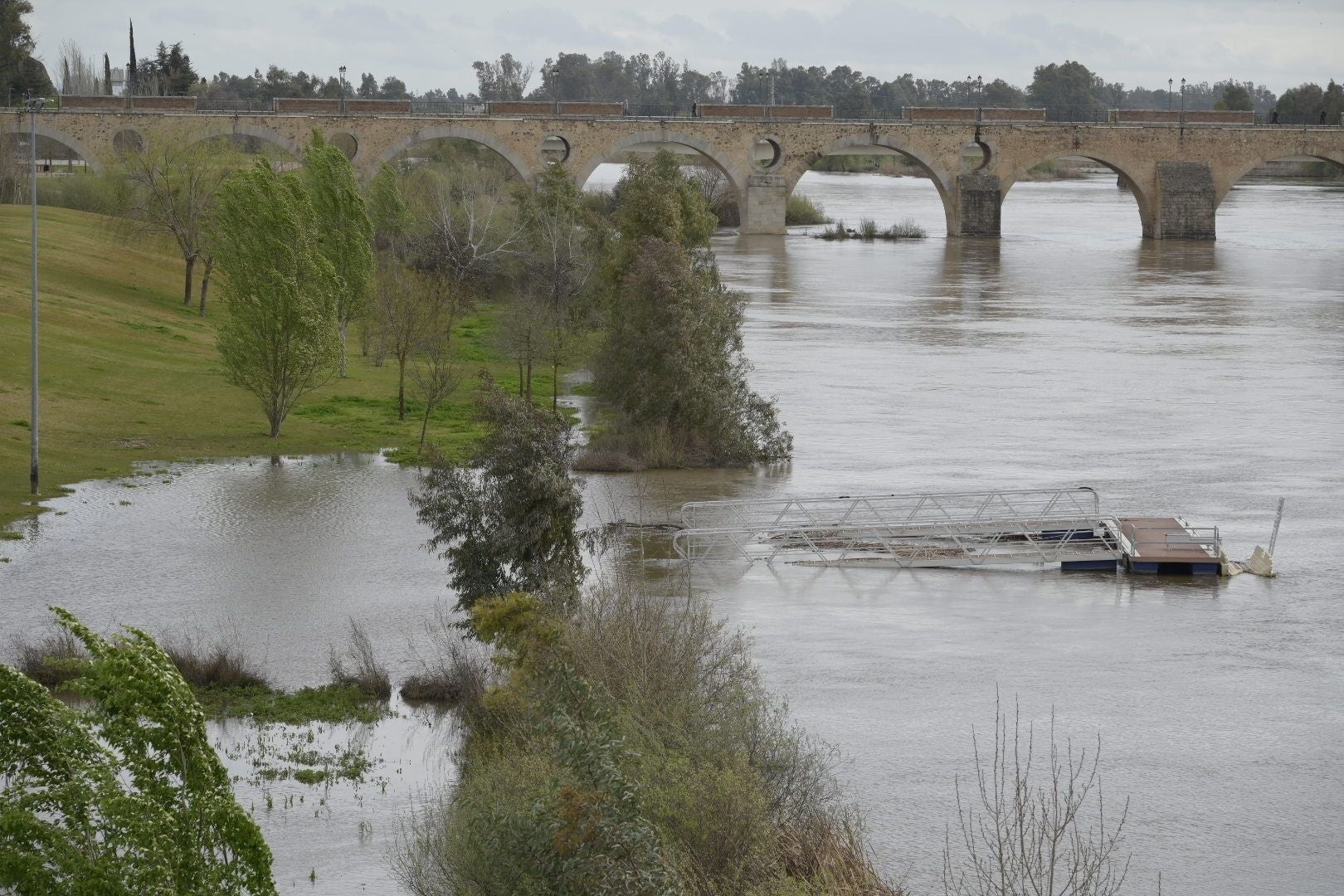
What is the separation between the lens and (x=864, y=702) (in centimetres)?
1692

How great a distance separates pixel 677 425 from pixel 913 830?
53.9 ft

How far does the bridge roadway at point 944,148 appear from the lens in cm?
6956

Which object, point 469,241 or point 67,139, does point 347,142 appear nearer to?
point 67,139

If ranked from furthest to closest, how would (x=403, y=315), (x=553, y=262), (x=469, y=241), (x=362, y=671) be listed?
1. (x=469, y=241)
2. (x=553, y=262)
3. (x=403, y=315)
4. (x=362, y=671)

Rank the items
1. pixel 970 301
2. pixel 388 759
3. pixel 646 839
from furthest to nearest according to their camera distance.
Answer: pixel 970 301 < pixel 388 759 < pixel 646 839

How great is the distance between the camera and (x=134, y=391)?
3284cm

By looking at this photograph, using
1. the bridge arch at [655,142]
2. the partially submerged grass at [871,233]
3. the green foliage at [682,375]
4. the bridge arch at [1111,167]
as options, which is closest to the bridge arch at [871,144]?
the bridge arch at [1111,167]

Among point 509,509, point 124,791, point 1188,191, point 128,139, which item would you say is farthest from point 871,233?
point 124,791

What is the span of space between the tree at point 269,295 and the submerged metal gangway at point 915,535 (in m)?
8.59

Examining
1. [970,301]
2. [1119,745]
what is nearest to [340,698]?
[1119,745]

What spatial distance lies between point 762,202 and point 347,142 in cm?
1860

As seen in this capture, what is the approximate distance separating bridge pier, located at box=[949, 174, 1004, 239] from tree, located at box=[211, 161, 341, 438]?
1982 inches

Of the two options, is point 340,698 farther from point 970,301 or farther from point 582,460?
point 970,301

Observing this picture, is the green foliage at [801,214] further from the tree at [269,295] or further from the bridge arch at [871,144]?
the tree at [269,295]
